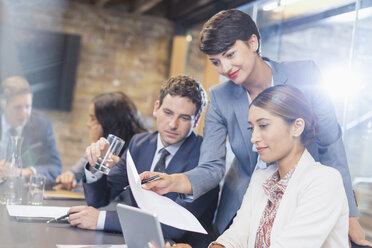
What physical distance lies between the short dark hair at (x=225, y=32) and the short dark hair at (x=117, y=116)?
3.83 feet

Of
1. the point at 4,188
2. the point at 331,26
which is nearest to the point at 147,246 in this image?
the point at 4,188

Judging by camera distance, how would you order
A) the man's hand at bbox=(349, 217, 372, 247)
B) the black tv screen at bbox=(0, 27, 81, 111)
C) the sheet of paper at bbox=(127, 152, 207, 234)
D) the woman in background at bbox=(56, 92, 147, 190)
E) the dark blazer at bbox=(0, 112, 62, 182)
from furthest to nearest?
the black tv screen at bbox=(0, 27, 81, 111) → the dark blazer at bbox=(0, 112, 62, 182) → the woman in background at bbox=(56, 92, 147, 190) → the man's hand at bbox=(349, 217, 372, 247) → the sheet of paper at bbox=(127, 152, 207, 234)

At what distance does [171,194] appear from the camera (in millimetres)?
1970

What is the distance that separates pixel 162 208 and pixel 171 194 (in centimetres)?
62

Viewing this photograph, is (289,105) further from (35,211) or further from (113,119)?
(113,119)

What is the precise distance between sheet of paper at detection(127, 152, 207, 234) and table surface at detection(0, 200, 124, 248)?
27cm

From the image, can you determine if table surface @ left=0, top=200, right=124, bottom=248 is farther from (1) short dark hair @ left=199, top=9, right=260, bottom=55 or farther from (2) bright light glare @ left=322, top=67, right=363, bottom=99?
(2) bright light glare @ left=322, top=67, right=363, bottom=99

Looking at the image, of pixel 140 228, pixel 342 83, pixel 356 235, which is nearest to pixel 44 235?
pixel 140 228

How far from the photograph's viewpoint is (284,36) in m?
3.46

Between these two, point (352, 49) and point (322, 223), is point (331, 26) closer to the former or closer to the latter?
point (352, 49)

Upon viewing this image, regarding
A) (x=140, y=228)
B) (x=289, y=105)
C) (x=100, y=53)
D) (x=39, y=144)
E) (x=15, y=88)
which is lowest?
(x=39, y=144)

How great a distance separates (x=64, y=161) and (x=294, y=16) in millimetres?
3268

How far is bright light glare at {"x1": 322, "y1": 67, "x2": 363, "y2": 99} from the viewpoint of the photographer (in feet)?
8.65

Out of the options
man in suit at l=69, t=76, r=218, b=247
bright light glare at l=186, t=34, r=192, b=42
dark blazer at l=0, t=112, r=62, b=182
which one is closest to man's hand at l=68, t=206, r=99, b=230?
man in suit at l=69, t=76, r=218, b=247
